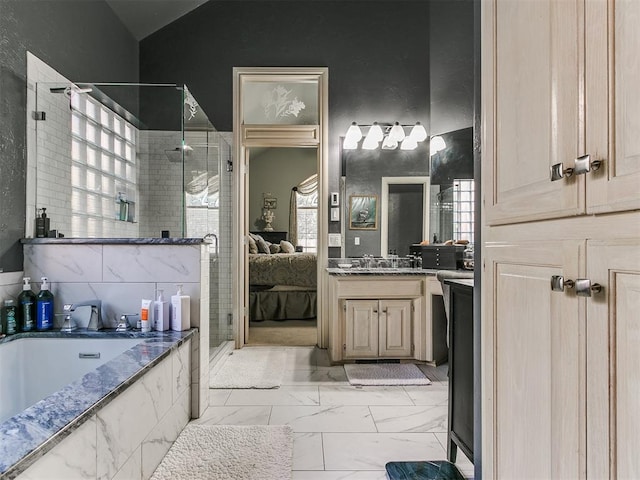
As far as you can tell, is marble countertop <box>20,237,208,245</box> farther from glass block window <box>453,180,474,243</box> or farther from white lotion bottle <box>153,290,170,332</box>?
glass block window <box>453,180,474,243</box>

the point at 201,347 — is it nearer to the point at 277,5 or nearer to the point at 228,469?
the point at 228,469

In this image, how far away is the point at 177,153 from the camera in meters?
3.04

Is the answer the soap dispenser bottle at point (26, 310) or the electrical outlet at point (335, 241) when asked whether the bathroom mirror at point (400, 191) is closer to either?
the electrical outlet at point (335, 241)

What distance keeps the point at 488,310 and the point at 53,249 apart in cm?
233

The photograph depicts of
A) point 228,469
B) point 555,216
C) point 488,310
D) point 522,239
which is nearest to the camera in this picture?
point 555,216

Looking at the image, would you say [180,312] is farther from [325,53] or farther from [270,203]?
[270,203]

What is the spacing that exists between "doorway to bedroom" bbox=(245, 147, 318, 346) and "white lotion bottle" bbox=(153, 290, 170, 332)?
70.4 inches

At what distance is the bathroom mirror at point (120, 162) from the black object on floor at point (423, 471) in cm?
197

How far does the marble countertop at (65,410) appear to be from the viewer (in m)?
0.93

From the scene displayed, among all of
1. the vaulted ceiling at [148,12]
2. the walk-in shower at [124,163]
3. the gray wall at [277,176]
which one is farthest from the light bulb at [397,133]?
the gray wall at [277,176]

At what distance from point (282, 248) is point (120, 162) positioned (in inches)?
144

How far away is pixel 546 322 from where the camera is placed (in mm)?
773

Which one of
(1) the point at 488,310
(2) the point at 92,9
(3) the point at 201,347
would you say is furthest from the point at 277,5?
(1) the point at 488,310

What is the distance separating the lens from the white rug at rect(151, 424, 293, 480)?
5.55 ft
